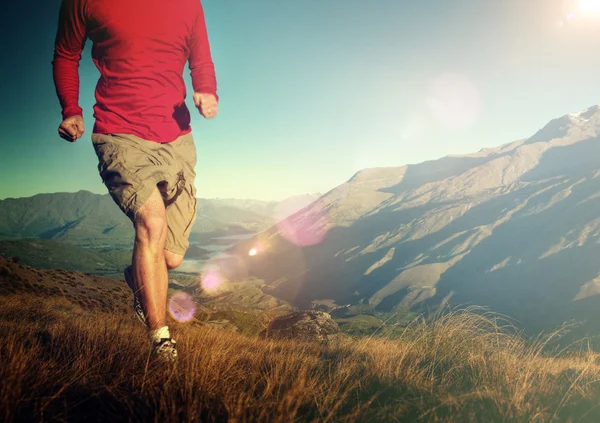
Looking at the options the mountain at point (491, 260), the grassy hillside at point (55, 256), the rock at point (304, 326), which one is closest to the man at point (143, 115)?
the rock at point (304, 326)

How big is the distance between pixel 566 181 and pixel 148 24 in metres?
223

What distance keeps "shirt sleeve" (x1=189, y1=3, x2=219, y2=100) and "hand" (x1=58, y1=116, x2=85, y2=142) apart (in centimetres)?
97

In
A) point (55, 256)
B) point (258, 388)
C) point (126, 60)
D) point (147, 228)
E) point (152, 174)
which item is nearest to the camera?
point (258, 388)

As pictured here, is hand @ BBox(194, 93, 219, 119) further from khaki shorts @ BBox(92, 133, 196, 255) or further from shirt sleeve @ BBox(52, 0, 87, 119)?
shirt sleeve @ BBox(52, 0, 87, 119)

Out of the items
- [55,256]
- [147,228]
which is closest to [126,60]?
[147,228]

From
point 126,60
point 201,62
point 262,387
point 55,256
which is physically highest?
point 201,62

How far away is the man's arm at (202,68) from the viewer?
2.68m

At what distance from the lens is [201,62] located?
9.27 ft

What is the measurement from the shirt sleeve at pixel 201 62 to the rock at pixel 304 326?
28.4 ft

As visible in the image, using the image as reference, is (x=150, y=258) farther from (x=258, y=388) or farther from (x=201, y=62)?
(x=201, y=62)

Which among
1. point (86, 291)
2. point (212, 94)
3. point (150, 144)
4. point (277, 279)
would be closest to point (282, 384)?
point (150, 144)

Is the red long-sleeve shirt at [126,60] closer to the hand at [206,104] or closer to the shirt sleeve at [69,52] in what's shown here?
the shirt sleeve at [69,52]

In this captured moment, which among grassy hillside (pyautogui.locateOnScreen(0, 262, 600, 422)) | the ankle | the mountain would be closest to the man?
the ankle

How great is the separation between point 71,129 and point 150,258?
1.13 meters
